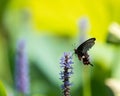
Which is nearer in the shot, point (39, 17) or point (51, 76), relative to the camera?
point (51, 76)

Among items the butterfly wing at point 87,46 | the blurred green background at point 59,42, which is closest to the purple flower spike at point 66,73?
the butterfly wing at point 87,46

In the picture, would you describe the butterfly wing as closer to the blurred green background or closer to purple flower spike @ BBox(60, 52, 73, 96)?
purple flower spike @ BBox(60, 52, 73, 96)

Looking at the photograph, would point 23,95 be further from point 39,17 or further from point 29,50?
point 39,17

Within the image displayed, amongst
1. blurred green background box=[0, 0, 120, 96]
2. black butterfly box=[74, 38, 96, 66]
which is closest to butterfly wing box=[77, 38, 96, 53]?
black butterfly box=[74, 38, 96, 66]

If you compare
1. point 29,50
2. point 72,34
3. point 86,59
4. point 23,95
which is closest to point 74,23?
point 72,34

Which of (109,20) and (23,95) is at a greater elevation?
(109,20)

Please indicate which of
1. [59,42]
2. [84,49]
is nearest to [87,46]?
[84,49]

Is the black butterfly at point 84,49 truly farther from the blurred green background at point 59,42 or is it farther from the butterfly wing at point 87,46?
the blurred green background at point 59,42
